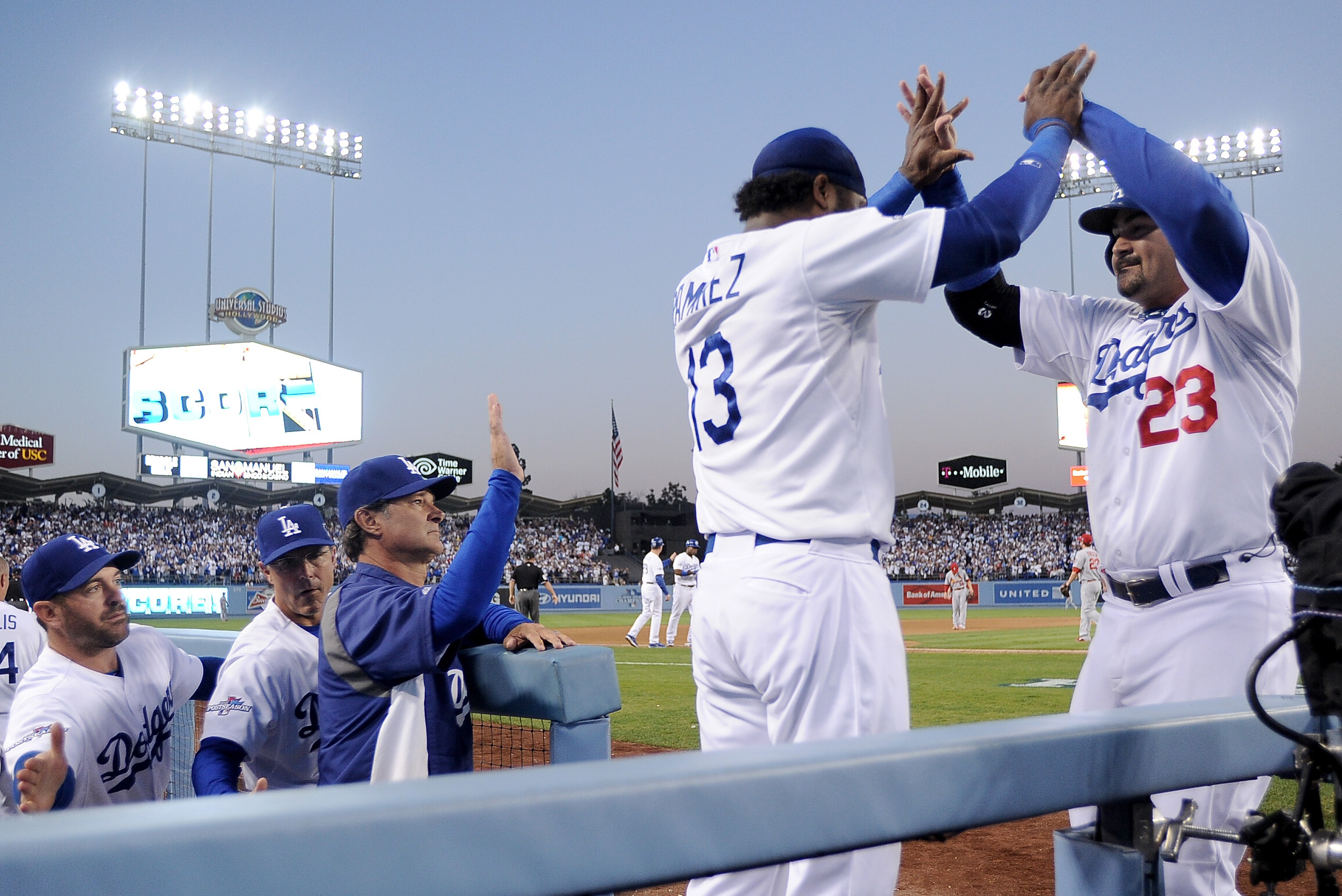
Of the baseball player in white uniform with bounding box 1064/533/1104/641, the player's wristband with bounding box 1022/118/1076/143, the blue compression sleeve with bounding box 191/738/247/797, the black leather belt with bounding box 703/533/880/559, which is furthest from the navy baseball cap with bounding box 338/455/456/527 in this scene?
the baseball player in white uniform with bounding box 1064/533/1104/641

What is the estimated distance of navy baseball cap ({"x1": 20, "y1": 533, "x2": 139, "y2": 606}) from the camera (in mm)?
3209

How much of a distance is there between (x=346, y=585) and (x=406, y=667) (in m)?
0.41

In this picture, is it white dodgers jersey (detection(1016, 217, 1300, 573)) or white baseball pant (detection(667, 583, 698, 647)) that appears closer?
white dodgers jersey (detection(1016, 217, 1300, 573))

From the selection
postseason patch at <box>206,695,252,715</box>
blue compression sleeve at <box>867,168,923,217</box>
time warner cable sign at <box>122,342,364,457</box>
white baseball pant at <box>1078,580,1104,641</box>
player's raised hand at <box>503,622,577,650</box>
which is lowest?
white baseball pant at <box>1078,580,1104,641</box>

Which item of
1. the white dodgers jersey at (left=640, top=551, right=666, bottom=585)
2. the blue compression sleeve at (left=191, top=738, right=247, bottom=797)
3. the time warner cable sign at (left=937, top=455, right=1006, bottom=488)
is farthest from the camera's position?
the time warner cable sign at (left=937, top=455, right=1006, bottom=488)

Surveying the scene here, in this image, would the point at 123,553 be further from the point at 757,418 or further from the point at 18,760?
the point at 757,418

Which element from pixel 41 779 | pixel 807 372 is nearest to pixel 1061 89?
pixel 807 372

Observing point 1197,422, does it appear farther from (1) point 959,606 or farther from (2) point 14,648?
(1) point 959,606

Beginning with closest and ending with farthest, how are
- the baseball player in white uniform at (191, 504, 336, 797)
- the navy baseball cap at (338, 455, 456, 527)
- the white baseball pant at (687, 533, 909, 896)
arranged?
the white baseball pant at (687, 533, 909, 896)
the baseball player in white uniform at (191, 504, 336, 797)
the navy baseball cap at (338, 455, 456, 527)

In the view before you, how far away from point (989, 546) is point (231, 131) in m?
36.3

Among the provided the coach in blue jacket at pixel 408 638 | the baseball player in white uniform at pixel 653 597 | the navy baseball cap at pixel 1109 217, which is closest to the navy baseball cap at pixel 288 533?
the coach in blue jacket at pixel 408 638

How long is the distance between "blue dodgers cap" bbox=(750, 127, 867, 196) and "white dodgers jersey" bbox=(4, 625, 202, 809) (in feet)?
7.93

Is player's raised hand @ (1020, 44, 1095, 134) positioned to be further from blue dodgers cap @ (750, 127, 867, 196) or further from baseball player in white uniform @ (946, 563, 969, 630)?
baseball player in white uniform @ (946, 563, 969, 630)

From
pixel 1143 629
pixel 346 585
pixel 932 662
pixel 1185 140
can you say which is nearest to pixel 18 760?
pixel 346 585
